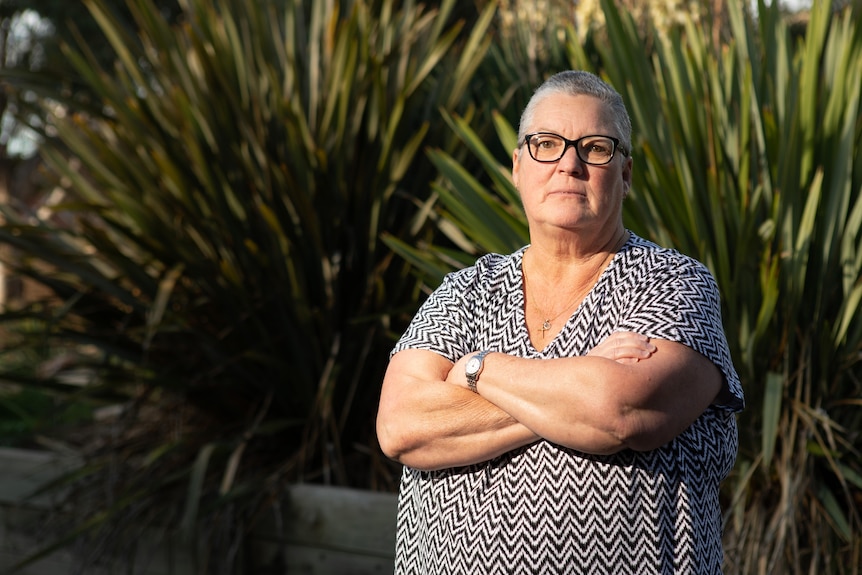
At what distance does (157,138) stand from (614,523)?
3412mm

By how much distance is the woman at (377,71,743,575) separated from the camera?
1.77 meters

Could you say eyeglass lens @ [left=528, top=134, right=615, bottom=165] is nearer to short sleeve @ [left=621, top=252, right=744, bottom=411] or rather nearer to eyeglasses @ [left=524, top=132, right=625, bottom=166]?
eyeglasses @ [left=524, top=132, right=625, bottom=166]

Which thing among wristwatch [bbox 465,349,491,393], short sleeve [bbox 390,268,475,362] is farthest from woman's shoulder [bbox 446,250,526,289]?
wristwatch [bbox 465,349,491,393]

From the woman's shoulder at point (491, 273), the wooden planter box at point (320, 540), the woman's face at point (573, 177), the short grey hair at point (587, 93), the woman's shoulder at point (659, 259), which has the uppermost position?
the short grey hair at point (587, 93)

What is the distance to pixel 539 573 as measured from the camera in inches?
71.7

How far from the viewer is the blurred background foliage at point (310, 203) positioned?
11.2ft

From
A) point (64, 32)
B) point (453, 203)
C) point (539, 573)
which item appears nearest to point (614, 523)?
point (539, 573)

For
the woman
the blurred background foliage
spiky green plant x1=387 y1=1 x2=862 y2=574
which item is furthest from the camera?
the blurred background foliage

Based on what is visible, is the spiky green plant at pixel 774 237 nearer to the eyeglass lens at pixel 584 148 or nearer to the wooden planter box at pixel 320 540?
the wooden planter box at pixel 320 540

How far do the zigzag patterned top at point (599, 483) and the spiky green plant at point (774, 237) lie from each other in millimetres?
1169

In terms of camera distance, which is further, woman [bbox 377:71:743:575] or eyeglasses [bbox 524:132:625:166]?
eyeglasses [bbox 524:132:625:166]

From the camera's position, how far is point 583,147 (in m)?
1.96

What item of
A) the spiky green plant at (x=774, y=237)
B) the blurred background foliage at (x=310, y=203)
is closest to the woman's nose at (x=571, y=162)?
the spiky green plant at (x=774, y=237)

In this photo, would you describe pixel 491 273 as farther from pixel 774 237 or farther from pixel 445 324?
pixel 774 237
